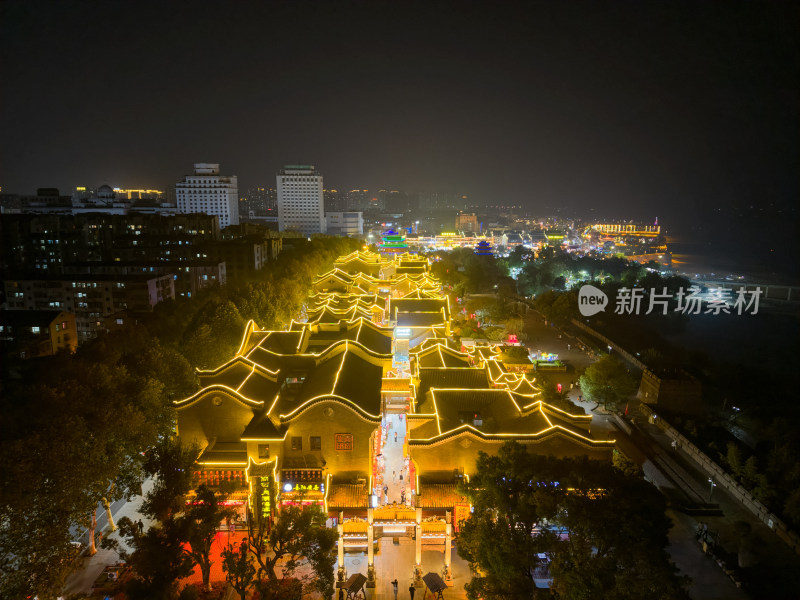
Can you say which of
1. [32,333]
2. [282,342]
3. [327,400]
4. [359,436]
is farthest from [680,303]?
[32,333]

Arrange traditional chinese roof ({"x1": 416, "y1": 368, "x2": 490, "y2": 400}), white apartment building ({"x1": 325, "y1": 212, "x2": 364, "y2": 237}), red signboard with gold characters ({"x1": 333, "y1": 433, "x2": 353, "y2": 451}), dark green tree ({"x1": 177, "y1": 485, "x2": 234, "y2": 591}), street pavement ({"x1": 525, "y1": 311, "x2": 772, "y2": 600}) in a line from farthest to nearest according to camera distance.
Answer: white apartment building ({"x1": 325, "y1": 212, "x2": 364, "y2": 237}) < traditional chinese roof ({"x1": 416, "y1": 368, "x2": 490, "y2": 400}) < red signboard with gold characters ({"x1": 333, "y1": 433, "x2": 353, "y2": 451}) < street pavement ({"x1": 525, "y1": 311, "x2": 772, "y2": 600}) < dark green tree ({"x1": 177, "y1": 485, "x2": 234, "y2": 591})

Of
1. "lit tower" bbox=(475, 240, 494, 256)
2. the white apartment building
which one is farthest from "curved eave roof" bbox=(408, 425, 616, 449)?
the white apartment building

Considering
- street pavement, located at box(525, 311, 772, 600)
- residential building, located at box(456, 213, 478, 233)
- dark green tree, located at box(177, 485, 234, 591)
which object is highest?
residential building, located at box(456, 213, 478, 233)

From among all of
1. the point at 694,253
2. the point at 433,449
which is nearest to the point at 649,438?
the point at 433,449

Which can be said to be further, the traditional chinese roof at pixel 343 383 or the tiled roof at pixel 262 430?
the traditional chinese roof at pixel 343 383

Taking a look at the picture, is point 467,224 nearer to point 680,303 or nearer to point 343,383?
point 680,303

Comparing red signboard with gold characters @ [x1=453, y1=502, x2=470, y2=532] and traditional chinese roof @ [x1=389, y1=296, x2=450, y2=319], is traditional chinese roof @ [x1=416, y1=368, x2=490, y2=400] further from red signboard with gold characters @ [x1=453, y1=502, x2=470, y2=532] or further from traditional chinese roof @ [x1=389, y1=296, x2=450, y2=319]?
traditional chinese roof @ [x1=389, y1=296, x2=450, y2=319]

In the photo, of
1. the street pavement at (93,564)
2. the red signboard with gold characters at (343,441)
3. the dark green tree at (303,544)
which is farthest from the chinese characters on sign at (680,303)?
the street pavement at (93,564)

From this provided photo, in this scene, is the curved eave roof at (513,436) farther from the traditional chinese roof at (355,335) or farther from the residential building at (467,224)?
the residential building at (467,224)
